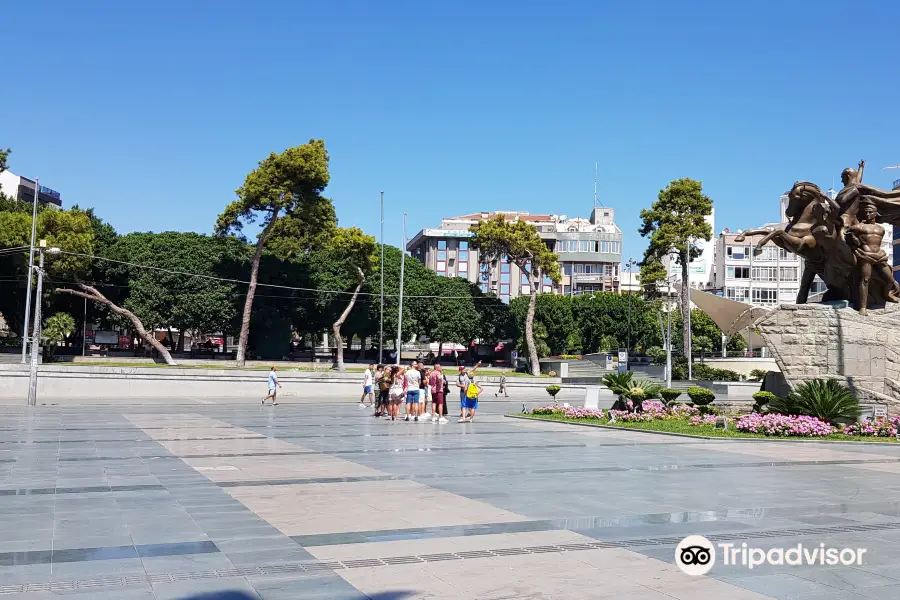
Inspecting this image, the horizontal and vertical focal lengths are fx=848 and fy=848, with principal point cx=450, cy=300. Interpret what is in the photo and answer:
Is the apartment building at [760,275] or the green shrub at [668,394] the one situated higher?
the apartment building at [760,275]

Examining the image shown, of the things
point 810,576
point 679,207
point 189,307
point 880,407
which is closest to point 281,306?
point 189,307

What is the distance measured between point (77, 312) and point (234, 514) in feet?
170

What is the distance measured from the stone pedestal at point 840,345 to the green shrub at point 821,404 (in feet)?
4.99

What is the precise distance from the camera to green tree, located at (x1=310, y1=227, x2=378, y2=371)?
50.6 m

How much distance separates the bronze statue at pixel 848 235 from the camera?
23.2 m

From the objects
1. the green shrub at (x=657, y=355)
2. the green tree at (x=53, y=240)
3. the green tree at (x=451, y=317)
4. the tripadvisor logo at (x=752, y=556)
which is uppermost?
the green tree at (x=53, y=240)

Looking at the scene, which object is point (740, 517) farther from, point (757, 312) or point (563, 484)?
Result: point (757, 312)

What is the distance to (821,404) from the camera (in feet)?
66.7

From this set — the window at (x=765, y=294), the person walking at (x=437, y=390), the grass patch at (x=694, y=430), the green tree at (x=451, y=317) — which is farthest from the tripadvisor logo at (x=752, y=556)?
the window at (x=765, y=294)

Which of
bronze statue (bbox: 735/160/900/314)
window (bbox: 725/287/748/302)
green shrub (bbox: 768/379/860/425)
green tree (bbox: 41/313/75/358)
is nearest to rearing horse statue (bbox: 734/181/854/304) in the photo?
bronze statue (bbox: 735/160/900/314)

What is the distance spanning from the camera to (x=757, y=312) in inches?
1003

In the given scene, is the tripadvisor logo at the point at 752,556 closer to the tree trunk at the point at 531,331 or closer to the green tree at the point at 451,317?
the tree trunk at the point at 531,331

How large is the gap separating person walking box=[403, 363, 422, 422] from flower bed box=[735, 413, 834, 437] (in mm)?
8838

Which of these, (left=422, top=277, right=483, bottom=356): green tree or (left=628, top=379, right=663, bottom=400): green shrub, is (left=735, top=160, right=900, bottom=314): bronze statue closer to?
(left=628, top=379, right=663, bottom=400): green shrub
